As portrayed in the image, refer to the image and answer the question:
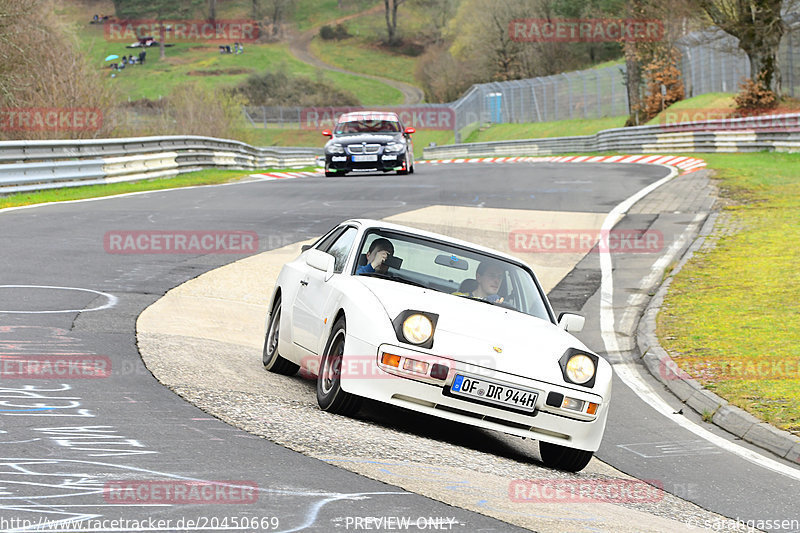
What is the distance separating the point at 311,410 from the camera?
23.9 ft

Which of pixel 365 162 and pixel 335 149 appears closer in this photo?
pixel 365 162

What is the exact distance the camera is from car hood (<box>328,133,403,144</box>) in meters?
30.1

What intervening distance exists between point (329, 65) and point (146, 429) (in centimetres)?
13501

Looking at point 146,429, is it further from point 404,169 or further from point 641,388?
point 404,169

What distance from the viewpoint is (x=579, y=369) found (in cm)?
707

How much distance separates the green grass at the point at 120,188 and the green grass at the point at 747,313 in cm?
1277

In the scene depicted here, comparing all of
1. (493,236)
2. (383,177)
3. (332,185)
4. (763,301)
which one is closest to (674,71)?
(383,177)

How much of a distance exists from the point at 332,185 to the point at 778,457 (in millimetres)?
19779

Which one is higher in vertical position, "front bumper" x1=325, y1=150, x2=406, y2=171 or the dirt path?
the dirt path

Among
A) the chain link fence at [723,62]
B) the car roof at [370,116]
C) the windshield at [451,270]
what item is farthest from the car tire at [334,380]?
the chain link fence at [723,62]

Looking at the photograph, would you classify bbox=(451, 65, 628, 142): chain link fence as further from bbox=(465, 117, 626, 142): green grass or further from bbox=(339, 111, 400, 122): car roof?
bbox=(339, 111, 400, 122): car roof

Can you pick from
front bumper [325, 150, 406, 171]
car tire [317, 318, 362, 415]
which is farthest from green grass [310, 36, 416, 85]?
car tire [317, 318, 362, 415]

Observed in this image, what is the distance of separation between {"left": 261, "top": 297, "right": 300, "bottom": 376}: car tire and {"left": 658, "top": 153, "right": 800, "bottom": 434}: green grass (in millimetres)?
3873

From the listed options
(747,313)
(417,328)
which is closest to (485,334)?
(417,328)
